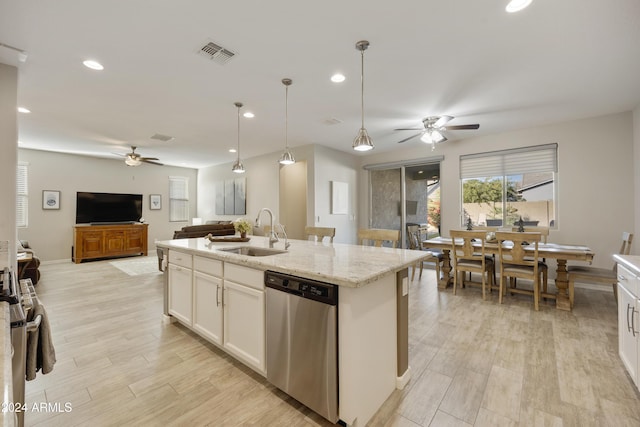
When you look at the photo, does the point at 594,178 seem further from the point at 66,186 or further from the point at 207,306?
the point at 66,186

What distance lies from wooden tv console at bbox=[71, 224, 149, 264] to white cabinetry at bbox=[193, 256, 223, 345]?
5.85 metres

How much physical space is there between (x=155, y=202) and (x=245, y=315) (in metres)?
7.49

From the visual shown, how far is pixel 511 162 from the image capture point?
4.84 metres

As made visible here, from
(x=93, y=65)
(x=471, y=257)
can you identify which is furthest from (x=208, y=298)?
(x=471, y=257)

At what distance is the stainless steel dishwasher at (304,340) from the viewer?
1494 mm

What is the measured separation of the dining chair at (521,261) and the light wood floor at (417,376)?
12.9 inches

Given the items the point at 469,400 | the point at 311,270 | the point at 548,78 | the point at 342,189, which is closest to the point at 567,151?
the point at 548,78

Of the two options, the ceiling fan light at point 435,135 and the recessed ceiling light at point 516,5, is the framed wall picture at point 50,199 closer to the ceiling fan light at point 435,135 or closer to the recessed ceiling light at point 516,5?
the ceiling fan light at point 435,135

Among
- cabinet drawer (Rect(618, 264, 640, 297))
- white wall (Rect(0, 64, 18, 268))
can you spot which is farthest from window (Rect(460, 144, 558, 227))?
white wall (Rect(0, 64, 18, 268))

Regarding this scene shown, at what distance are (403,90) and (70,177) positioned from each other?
7.86 m

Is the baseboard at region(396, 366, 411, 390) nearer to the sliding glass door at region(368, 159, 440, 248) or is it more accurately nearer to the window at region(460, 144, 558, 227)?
the window at region(460, 144, 558, 227)

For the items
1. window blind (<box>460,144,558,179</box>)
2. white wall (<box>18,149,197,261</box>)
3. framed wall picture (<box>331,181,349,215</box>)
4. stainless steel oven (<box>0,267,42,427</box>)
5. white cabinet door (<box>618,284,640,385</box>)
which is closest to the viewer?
stainless steel oven (<box>0,267,42,427</box>)

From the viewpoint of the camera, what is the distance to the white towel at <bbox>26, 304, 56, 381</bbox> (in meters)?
1.18

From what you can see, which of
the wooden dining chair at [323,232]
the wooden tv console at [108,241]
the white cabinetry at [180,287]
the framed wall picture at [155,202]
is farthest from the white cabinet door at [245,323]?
the framed wall picture at [155,202]
